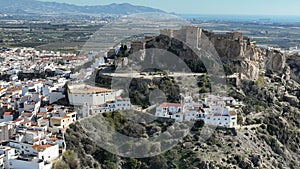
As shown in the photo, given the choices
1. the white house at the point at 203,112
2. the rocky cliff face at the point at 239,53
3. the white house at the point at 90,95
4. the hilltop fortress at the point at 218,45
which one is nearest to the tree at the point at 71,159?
the white house at the point at 90,95

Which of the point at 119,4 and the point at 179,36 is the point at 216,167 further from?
the point at 119,4

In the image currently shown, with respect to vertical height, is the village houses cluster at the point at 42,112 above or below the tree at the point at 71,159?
above

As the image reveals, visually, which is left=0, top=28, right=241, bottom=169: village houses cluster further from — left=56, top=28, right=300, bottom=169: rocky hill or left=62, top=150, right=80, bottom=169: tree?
left=56, top=28, right=300, bottom=169: rocky hill

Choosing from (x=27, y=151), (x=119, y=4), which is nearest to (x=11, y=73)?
(x=27, y=151)

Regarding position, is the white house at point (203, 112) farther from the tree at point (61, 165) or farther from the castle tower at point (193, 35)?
the castle tower at point (193, 35)

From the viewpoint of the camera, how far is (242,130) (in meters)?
26.0

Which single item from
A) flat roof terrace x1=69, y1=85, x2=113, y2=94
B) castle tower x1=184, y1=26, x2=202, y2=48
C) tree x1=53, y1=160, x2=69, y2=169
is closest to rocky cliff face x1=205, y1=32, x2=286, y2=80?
castle tower x1=184, y1=26, x2=202, y2=48

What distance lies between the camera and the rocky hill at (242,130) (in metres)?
23.1

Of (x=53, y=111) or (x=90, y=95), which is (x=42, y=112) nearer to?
(x=53, y=111)

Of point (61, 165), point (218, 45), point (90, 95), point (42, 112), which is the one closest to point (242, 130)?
point (90, 95)

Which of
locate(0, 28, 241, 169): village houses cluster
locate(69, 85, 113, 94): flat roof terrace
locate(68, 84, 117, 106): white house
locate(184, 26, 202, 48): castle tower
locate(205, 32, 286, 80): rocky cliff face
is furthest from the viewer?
locate(184, 26, 202, 48): castle tower

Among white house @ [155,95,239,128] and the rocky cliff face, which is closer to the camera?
white house @ [155,95,239,128]

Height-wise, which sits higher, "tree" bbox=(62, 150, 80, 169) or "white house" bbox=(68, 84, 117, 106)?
"white house" bbox=(68, 84, 117, 106)

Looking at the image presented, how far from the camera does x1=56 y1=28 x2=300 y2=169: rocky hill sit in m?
23.1
